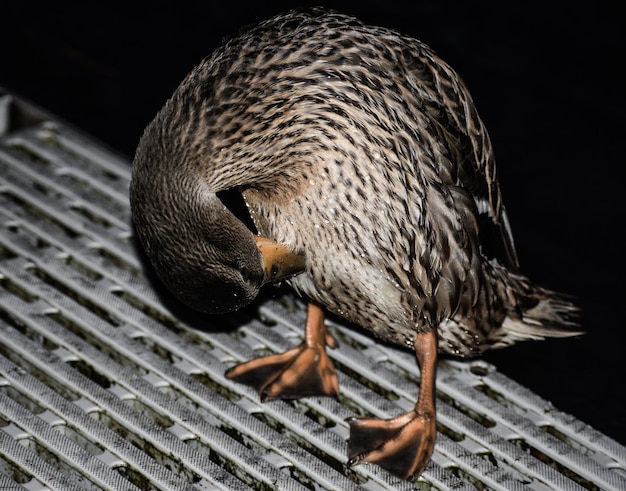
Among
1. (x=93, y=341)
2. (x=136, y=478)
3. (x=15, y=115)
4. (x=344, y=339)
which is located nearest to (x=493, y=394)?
(x=344, y=339)

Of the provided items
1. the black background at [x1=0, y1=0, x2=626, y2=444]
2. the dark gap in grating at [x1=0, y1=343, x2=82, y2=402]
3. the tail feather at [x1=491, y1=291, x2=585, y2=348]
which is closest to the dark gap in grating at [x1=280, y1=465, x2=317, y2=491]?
the dark gap in grating at [x1=0, y1=343, x2=82, y2=402]

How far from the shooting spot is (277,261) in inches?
114

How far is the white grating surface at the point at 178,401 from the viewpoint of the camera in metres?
2.95

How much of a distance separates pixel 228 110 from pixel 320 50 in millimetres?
317

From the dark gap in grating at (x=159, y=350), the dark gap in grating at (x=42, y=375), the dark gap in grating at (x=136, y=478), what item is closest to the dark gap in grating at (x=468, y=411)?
the dark gap in grating at (x=159, y=350)

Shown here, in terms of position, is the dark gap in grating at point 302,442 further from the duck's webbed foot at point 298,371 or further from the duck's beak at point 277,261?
the duck's beak at point 277,261

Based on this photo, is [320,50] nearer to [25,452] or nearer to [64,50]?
[25,452]

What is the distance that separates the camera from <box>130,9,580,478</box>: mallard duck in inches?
105

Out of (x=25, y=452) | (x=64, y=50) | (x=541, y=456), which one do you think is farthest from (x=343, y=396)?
(x=64, y=50)

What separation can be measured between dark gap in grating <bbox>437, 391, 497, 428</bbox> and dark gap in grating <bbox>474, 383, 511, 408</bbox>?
0.32 feet

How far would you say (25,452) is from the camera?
289 cm

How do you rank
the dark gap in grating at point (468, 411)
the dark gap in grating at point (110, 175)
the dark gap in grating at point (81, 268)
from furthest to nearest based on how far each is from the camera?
the dark gap in grating at point (110, 175) → the dark gap in grating at point (81, 268) → the dark gap in grating at point (468, 411)

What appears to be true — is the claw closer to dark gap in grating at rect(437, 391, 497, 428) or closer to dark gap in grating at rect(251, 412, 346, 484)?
dark gap in grating at rect(251, 412, 346, 484)

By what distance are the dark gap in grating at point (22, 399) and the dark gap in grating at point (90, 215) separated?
89cm
